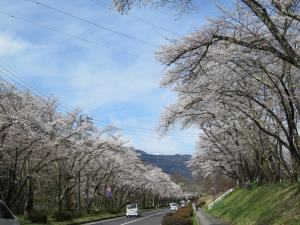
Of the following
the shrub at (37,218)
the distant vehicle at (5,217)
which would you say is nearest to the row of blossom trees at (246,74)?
the distant vehicle at (5,217)

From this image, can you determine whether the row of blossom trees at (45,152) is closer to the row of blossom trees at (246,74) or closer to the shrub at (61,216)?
the shrub at (61,216)

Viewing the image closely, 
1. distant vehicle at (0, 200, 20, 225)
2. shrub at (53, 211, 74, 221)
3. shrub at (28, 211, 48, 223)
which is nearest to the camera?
distant vehicle at (0, 200, 20, 225)

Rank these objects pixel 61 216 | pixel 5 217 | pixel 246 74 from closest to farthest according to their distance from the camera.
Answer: pixel 5 217 → pixel 246 74 → pixel 61 216

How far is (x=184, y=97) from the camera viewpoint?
20.4 m

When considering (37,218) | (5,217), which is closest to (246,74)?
(5,217)

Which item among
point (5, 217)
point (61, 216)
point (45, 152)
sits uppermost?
point (45, 152)

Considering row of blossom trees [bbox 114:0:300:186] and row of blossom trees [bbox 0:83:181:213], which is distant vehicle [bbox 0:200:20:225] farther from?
row of blossom trees [bbox 0:83:181:213]

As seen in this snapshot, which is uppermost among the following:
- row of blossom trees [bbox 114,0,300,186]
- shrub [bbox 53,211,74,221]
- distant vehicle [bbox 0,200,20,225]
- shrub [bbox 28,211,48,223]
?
row of blossom trees [bbox 114,0,300,186]

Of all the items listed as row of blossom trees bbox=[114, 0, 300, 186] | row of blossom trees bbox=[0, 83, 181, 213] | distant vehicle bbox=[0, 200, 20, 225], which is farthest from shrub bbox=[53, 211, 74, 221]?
distant vehicle bbox=[0, 200, 20, 225]

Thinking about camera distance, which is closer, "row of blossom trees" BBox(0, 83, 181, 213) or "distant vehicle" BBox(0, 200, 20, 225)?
"distant vehicle" BBox(0, 200, 20, 225)

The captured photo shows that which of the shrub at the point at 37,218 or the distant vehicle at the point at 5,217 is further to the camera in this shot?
the shrub at the point at 37,218

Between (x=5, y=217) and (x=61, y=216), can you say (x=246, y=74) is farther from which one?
(x=61, y=216)

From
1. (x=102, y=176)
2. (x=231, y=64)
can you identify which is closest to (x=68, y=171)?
(x=102, y=176)

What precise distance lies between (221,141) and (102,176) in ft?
100
